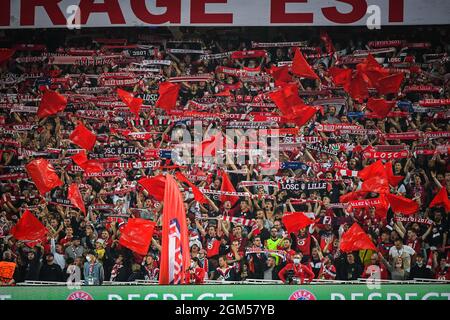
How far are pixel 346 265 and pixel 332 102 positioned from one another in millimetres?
1987

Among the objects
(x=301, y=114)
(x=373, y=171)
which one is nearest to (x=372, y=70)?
(x=301, y=114)

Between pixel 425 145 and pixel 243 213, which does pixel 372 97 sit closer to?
pixel 425 145

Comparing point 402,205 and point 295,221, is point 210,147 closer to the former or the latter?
point 295,221

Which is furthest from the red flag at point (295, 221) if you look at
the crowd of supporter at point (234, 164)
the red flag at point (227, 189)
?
the red flag at point (227, 189)

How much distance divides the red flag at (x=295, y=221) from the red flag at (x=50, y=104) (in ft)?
10.00

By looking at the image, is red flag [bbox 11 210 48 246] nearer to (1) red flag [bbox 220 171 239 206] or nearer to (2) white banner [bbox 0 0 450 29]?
(1) red flag [bbox 220 171 239 206]

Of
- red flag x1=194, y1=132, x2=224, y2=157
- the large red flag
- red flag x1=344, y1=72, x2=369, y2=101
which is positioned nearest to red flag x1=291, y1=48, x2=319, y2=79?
red flag x1=344, y1=72, x2=369, y2=101

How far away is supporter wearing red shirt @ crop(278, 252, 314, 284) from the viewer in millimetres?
8555

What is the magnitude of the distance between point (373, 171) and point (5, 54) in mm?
4681

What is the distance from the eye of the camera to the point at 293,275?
28.1 ft

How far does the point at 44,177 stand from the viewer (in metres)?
9.23

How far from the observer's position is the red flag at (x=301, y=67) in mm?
9367
